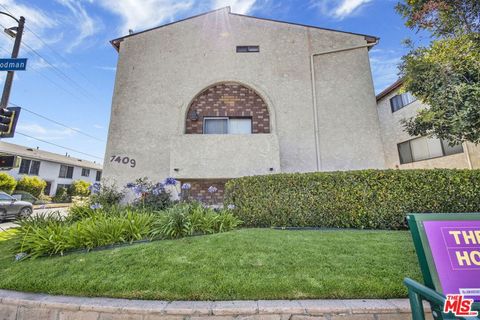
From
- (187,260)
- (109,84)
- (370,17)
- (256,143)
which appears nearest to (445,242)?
(187,260)

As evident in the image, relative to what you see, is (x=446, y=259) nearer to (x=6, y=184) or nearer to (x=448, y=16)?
(x=448, y=16)

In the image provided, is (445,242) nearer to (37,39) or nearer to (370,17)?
(370,17)

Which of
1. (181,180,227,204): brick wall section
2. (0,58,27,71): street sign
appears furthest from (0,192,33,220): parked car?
(181,180,227,204): brick wall section

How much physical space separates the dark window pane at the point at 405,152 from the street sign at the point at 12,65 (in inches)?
650

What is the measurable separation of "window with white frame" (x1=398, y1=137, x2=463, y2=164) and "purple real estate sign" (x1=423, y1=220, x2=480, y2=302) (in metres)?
10.00

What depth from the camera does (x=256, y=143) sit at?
732 centimetres

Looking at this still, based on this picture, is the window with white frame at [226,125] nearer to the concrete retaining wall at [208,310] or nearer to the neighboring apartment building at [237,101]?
the neighboring apartment building at [237,101]

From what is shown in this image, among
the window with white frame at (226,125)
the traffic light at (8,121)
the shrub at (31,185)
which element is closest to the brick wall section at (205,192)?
the window with white frame at (226,125)

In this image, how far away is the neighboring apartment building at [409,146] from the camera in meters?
8.88

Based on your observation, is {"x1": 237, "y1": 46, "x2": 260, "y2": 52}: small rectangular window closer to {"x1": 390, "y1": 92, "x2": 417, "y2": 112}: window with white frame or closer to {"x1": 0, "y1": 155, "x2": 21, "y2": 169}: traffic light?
{"x1": 0, "y1": 155, "x2": 21, "y2": 169}: traffic light

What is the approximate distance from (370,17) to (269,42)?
3.87 m

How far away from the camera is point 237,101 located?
27.9 ft

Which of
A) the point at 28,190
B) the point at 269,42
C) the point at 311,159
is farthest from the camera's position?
the point at 28,190

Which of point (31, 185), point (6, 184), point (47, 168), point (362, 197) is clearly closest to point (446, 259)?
point (362, 197)
